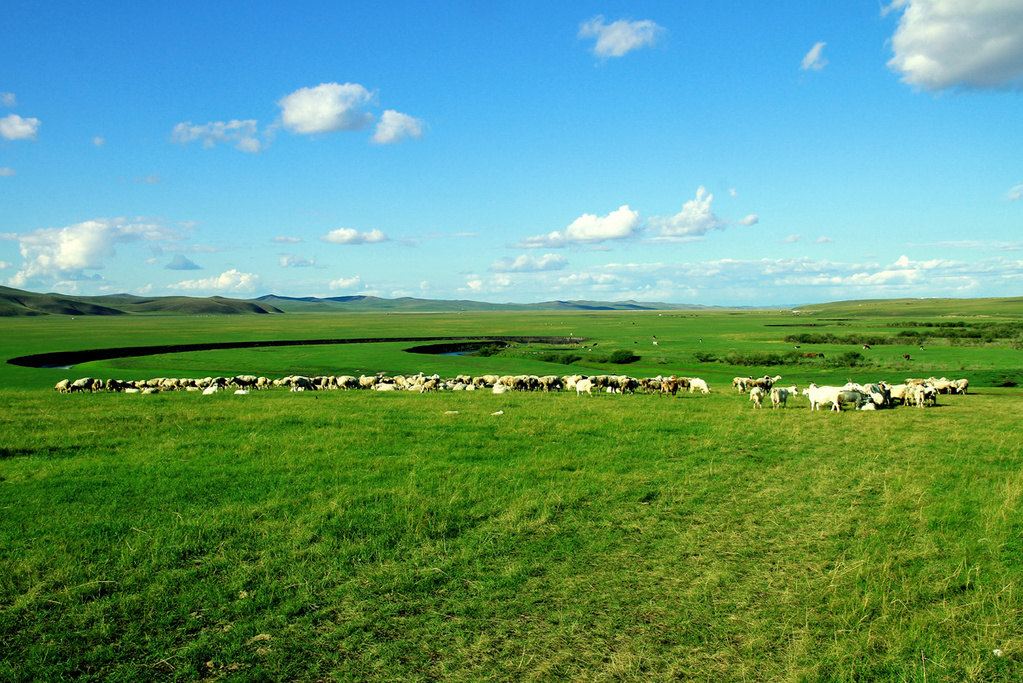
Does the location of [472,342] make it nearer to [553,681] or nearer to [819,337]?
[819,337]

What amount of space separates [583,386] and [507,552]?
2213 centimetres

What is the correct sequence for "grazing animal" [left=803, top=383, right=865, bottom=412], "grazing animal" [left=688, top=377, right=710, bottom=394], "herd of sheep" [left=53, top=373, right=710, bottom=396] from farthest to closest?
"grazing animal" [left=688, top=377, right=710, bottom=394] → "herd of sheep" [left=53, top=373, right=710, bottom=396] → "grazing animal" [left=803, top=383, right=865, bottom=412]

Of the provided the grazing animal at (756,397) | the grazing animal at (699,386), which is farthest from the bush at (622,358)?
the grazing animal at (756,397)

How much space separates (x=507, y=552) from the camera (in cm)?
970

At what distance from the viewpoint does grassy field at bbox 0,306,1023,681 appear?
22.6 ft

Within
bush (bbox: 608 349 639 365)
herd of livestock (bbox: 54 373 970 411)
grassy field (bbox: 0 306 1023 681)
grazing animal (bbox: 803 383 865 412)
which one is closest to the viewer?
grassy field (bbox: 0 306 1023 681)

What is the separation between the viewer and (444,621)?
301 inches

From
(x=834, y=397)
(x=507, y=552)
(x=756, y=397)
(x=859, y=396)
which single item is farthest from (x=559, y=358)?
(x=507, y=552)

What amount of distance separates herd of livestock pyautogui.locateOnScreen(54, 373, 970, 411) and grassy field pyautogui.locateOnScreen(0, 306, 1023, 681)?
6044mm

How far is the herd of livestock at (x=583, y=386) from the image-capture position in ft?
81.7

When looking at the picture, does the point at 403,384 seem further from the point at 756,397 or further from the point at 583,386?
the point at 756,397

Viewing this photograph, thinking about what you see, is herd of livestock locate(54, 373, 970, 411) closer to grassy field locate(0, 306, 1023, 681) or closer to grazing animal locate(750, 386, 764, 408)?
grazing animal locate(750, 386, 764, 408)

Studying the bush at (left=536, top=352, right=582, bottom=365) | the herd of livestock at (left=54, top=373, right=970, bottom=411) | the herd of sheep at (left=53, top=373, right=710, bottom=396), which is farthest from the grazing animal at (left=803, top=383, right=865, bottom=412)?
the bush at (left=536, top=352, right=582, bottom=365)

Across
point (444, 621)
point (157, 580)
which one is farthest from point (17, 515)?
point (444, 621)
